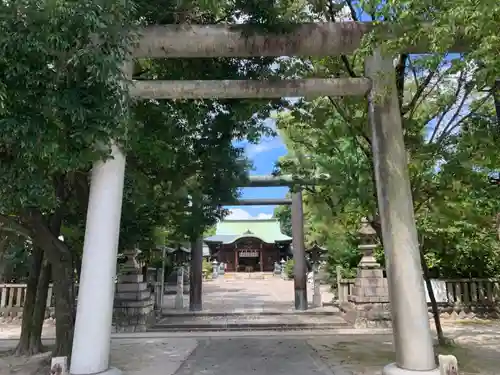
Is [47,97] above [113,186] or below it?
above

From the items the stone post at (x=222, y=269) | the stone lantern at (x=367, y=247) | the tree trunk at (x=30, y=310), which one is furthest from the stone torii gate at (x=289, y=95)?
the stone post at (x=222, y=269)

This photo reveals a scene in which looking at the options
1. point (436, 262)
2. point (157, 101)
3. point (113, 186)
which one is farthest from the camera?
point (436, 262)

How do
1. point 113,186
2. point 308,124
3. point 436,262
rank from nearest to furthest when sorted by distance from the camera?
point 113,186, point 308,124, point 436,262

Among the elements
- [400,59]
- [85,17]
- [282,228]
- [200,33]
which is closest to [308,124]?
[400,59]

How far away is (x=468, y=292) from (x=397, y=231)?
8.90m

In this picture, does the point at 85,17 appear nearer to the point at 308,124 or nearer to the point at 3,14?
the point at 3,14

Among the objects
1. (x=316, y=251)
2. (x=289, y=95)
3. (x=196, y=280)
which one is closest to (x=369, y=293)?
(x=196, y=280)

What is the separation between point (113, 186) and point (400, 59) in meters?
4.83

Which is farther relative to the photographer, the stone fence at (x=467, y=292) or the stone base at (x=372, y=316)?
the stone fence at (x=467, y=292)

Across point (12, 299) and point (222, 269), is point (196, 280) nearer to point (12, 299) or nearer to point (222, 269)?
point (12, 299)

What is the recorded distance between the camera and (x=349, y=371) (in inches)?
234

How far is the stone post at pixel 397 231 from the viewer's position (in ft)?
16.2

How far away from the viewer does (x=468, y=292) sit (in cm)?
1224

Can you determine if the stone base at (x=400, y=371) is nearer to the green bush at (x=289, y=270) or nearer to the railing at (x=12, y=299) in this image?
the railing at (x=12, y=299)
